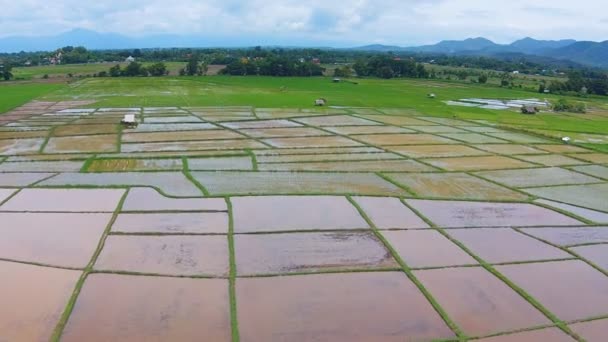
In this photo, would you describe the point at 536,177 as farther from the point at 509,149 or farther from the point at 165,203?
the point at 165,203

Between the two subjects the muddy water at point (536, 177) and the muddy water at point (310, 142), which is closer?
the muddy water at point (536, 177)

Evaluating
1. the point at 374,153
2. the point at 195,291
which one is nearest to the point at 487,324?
the point at 195,291

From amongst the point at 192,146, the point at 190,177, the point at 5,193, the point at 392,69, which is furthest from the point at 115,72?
the point at 5,193

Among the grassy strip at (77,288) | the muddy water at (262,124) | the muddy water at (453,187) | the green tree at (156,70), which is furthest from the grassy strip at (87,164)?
the green tree at (156,70)

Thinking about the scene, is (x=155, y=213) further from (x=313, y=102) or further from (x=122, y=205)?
(x=313, y=102)

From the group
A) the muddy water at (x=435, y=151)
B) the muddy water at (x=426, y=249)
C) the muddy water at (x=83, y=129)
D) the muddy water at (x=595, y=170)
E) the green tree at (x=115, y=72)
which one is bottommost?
the muddy water at (x=426, y=249)

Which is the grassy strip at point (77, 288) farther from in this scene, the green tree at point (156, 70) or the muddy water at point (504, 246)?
the green tree at point (156, 70)
